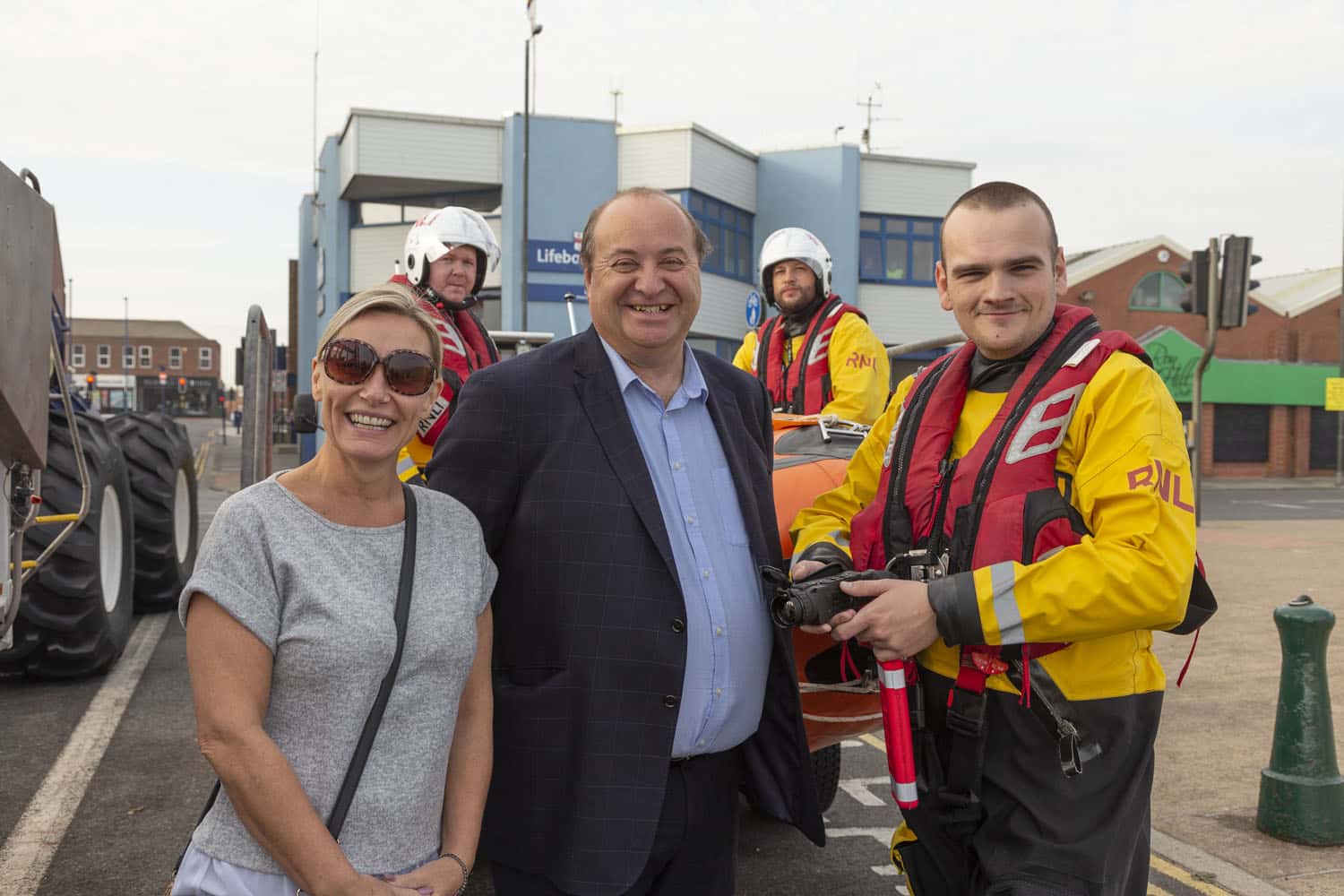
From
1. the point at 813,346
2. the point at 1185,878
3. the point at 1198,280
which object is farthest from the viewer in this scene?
the point at 1198,280

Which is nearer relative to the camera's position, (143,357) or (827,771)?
(827,771)

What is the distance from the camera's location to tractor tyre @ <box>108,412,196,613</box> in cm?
833

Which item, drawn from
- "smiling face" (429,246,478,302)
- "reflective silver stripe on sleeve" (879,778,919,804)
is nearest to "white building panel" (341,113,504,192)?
"smiling face" (429,246,478,302)

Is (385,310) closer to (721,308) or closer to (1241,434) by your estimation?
(721,308)

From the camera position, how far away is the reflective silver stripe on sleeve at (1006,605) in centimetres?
229

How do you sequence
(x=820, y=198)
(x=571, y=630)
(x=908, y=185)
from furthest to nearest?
(x=908, y=185) < (x=820, y=198) < (x=571, y=630)

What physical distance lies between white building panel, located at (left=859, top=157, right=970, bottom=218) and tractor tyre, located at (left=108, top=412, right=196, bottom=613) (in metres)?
25.9

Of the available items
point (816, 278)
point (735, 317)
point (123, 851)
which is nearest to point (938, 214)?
point (735, 317)

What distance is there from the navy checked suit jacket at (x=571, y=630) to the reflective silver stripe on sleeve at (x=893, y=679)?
17.3 inches

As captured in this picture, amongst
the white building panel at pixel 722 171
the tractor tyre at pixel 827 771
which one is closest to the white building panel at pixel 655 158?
the white building panel at pixel 722 171

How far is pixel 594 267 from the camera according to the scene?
2.59 m

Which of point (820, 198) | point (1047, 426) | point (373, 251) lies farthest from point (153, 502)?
point (820, 198)

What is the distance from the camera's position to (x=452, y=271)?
5.00 m

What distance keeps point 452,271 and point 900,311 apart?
2895cm
